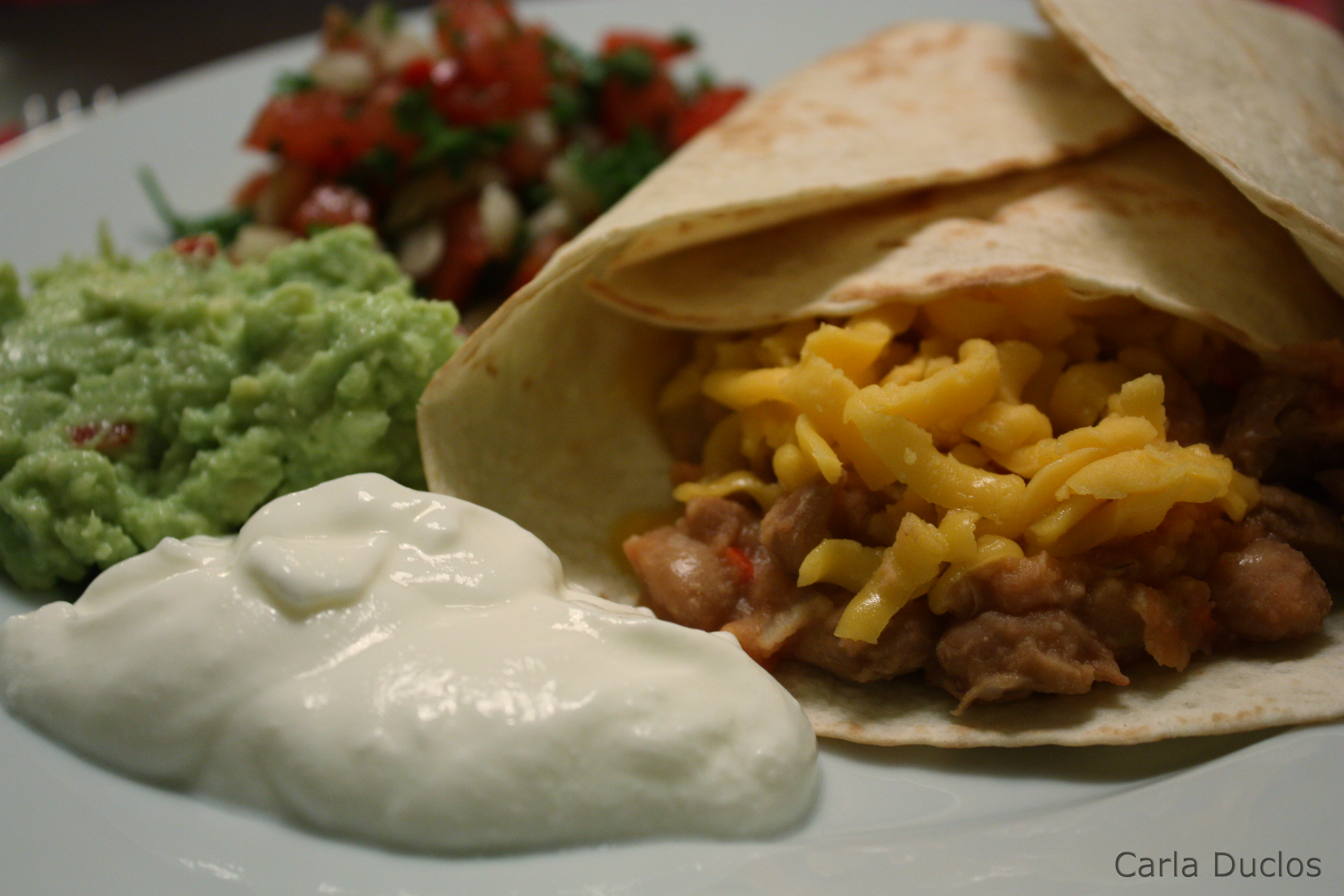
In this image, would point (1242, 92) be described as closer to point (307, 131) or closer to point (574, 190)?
point (574, 190)

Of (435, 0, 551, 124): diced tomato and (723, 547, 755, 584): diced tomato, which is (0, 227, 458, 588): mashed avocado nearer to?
(723, 547, 755, 584): diced tomato

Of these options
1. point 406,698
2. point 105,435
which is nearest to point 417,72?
point 105,435

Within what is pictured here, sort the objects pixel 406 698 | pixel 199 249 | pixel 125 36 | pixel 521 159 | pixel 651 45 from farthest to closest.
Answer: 1. pixel 125 36
2. pixel 651 45
3. pixel 521 159
4. pixel 199 249
5. pixel 406 698

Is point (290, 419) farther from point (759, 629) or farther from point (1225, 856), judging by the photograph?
point (1225, 856)

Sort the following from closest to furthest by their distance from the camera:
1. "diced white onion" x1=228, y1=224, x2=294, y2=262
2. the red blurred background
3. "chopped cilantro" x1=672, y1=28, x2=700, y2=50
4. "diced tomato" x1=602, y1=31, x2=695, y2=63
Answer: "diced white onion" x1=228, y1=224, x2=294, y2=262, "diced tomato" x1=602, y1=31, x2=695, y2=63, "chopped cilantro" x1=672, y1=28, x2=700, y2=50, the red blurred background

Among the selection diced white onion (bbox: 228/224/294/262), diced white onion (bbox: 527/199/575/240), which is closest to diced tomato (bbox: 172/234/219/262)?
diced white onion (bbox: 228/224/294/262)

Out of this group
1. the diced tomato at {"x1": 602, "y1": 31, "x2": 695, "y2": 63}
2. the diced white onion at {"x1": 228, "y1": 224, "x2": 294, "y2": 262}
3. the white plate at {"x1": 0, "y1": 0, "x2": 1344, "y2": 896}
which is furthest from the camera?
the diced tomato at {"x1": 602, "y1": 31, "x2": 695, "y2": 63}

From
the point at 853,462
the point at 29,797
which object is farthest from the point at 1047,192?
the point at 29,797
